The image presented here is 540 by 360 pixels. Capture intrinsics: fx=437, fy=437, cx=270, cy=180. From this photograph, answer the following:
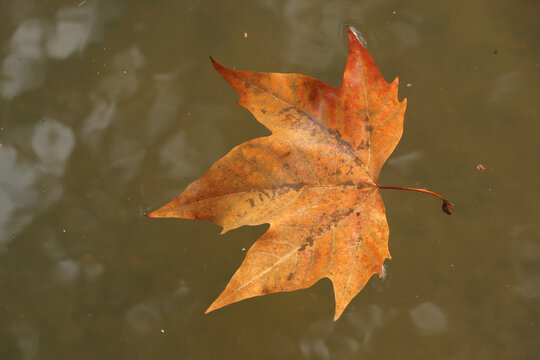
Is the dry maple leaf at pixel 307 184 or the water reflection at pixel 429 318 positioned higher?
the dry maple leaf at pixel 307 184

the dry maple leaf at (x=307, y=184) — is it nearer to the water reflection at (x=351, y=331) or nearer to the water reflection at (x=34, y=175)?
the water reflection at (x=351, y=331)

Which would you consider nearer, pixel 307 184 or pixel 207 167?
pixel 307 184

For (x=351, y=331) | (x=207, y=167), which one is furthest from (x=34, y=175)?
(x=351, y=331)

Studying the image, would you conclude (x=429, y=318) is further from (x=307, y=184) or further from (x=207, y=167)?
(x=207, y=167)

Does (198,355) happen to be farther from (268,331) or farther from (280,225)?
(280,225)

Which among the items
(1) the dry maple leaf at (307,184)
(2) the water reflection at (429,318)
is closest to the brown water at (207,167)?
(2) the water reflection at (429,318)

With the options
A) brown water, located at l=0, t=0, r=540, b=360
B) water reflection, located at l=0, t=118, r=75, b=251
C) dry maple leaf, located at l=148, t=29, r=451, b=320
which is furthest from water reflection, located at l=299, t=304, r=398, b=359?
water reflection, located at l=0, t=118, r=75, b=251

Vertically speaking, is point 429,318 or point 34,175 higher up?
point 34,175
